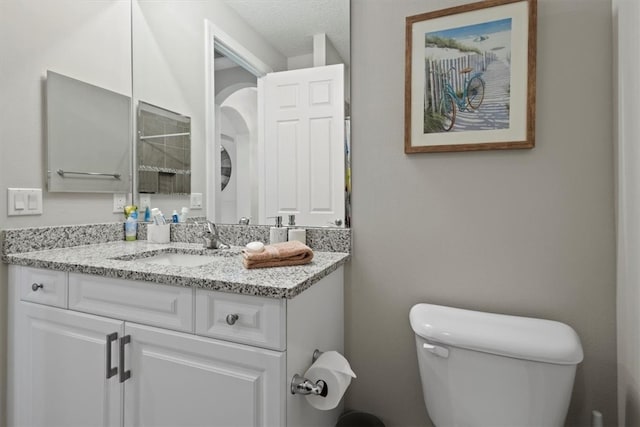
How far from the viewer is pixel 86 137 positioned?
1.54 meters

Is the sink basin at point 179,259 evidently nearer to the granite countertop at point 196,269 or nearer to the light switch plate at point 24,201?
the granite countertop at point 196,269

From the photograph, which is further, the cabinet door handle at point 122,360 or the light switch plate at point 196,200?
the light switch plate at point 196,200

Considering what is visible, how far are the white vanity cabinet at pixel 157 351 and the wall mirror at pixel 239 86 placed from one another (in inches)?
19.0

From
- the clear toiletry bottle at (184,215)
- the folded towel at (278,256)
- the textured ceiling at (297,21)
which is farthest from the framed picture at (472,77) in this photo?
the clear toiletry bottle at (184,215)

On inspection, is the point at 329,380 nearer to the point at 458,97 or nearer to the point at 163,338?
the point at 163,338

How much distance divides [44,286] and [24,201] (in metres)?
0.37

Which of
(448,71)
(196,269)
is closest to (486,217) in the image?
(448,71)

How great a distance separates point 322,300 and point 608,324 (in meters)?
0.88

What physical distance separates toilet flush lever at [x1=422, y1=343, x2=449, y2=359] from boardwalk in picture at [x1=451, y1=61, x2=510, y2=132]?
2.35 feet

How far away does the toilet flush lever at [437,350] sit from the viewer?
963 mm

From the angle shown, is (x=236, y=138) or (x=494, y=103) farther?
(x=236, y=138)

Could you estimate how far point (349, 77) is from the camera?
1303mm

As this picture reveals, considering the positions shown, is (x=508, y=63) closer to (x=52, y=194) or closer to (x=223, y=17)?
(x=223, y=17)

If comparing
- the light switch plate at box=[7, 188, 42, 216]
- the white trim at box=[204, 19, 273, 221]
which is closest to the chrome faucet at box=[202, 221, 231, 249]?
the white trim at box=[204, 19, 273, 221]
